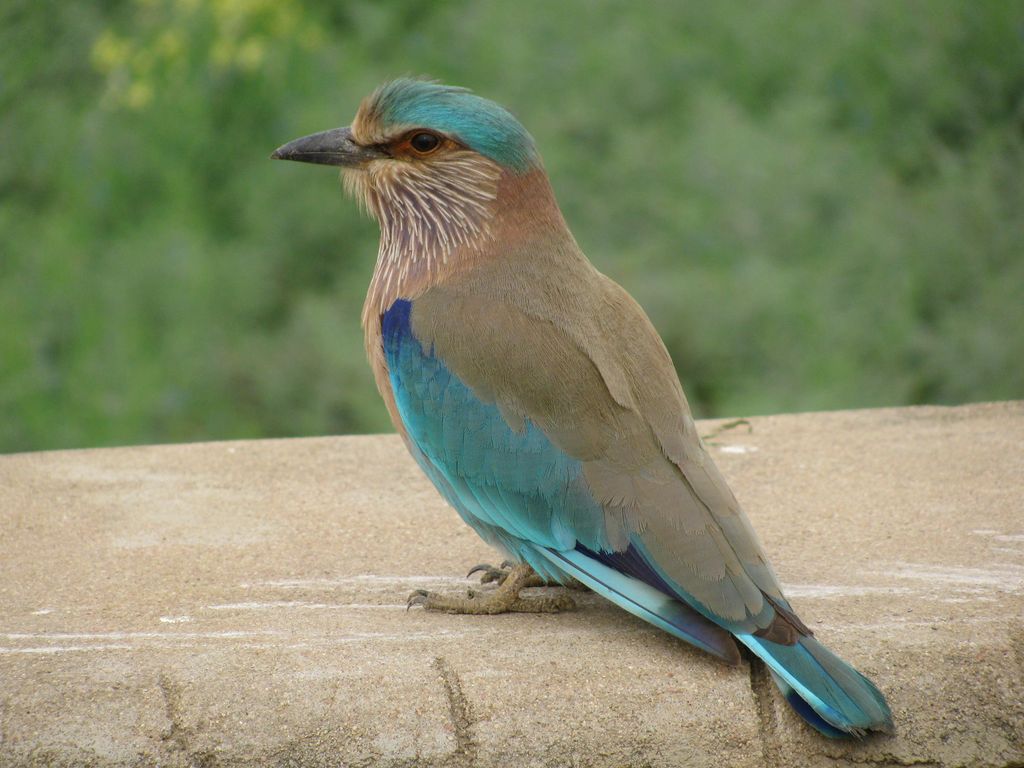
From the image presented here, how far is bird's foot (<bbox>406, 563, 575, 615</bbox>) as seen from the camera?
13.5 feet

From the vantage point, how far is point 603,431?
3.93 meters

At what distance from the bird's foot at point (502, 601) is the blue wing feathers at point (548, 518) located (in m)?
0.08

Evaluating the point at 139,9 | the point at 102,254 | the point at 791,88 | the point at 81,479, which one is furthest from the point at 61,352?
the point at 791,88

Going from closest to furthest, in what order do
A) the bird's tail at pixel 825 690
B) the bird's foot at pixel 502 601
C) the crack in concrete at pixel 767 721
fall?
the bird's tail at pixel 825 690 → the crack in concrete at pixel 767 721 → the bird's foot at pixel 502 601

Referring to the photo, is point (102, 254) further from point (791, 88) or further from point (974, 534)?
point (974, 534)

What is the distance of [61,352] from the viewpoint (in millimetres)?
9727

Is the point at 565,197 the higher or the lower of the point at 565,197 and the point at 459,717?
the higher

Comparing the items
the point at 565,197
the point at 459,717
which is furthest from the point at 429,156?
the point at 565,197

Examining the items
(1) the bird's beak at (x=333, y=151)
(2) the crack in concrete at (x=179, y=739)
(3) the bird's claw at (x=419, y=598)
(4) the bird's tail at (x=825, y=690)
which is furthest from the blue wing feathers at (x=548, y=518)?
(2) the crack in concrete at (x=179, y=739)

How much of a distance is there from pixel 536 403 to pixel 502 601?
1.93ft

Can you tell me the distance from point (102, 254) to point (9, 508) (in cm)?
546

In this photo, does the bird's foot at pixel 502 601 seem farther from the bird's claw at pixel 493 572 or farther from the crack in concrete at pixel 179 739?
the crack in concrete at pixel 179 739

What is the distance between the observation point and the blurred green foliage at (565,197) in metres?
9.44

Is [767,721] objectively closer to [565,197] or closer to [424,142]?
[424,142]
